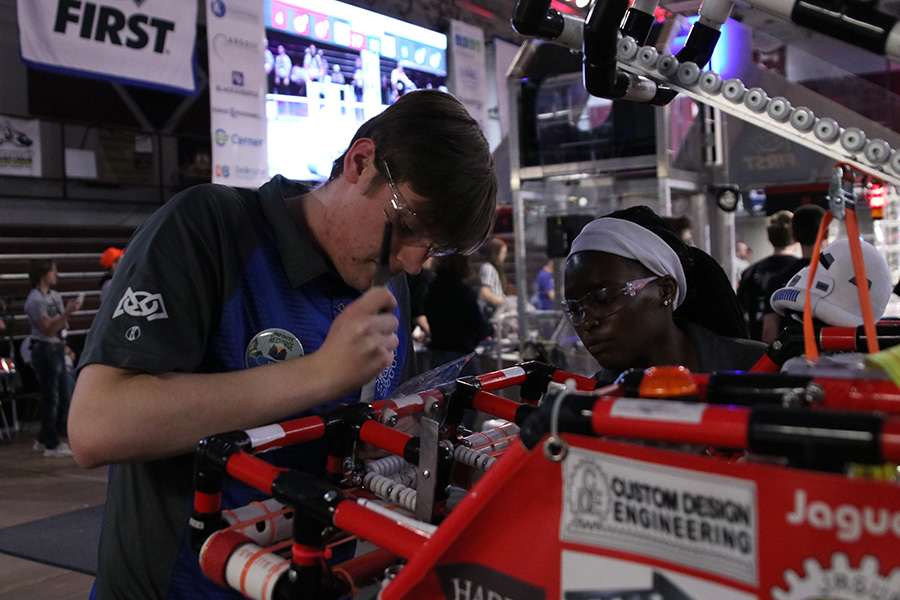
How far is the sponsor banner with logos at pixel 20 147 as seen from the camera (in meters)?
9.77

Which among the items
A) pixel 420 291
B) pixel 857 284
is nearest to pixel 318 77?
pixel 420 291

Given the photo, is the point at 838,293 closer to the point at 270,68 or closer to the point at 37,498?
the point at 37,498

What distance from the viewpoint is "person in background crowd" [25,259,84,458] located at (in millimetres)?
6906

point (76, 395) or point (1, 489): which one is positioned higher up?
point (76, 395)

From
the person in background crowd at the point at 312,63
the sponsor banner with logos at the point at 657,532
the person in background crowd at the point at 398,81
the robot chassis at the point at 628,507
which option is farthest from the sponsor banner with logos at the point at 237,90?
the sponsor banner with logos at the point at 657,532

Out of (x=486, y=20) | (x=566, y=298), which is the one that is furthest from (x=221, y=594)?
(x=486, y=20)

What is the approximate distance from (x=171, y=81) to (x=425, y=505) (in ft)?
17.3

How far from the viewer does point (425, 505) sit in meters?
1.04

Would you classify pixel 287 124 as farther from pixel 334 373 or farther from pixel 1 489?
pixel 334 373

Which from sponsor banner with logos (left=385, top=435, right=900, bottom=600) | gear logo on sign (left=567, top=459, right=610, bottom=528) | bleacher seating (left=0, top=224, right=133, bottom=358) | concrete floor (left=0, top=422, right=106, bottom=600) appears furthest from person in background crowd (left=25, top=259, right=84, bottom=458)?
gear logo on sign (left=567, top=459, right=610, bottom=528)

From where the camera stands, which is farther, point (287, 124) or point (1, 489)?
point (287, 124)

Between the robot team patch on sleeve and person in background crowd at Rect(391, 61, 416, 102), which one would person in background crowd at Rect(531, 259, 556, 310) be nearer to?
person in background crowd at Rect(391, 61, 416, 102)

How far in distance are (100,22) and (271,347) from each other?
15.8 feet

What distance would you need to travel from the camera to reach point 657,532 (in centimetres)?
71
